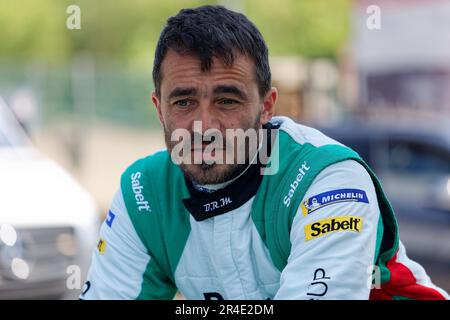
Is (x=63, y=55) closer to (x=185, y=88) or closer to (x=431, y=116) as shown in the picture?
(x=431, y=116)

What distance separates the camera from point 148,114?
69.9ft

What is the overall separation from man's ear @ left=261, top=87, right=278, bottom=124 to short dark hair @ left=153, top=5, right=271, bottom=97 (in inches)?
1.6

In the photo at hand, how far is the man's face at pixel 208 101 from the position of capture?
2291 millimetres

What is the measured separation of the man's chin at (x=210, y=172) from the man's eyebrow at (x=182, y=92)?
0.67 ft

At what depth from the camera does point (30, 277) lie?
5.99m

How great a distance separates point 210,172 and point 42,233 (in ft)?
13.0

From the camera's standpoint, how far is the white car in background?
5820 millimetres

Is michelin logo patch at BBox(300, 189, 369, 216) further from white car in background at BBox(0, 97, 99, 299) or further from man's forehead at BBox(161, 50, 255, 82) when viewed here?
white car in background at BBox(0, 97, 99, 299)

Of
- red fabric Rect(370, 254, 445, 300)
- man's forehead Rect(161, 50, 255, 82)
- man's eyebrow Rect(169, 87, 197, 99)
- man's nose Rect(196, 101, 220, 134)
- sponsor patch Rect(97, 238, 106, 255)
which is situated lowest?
red fabric Rect(370, 254, 445, 300)

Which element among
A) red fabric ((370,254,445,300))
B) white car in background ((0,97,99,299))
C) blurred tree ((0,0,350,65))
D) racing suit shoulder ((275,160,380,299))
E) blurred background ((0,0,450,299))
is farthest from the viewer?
blurred tree ((0,0,350,65))

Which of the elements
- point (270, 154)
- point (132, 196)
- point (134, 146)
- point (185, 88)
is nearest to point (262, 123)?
point (270, 154)

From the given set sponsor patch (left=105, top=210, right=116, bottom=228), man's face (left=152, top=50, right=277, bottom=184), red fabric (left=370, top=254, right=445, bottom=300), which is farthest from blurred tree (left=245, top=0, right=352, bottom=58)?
man's face (left=152, top=50, right=277, bottom=184)

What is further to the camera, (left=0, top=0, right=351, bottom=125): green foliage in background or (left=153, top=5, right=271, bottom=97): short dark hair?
(left=0, top=0, right=351, bottom=125): green foliage in background

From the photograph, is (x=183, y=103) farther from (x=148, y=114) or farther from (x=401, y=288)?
(x=148, y=114)
